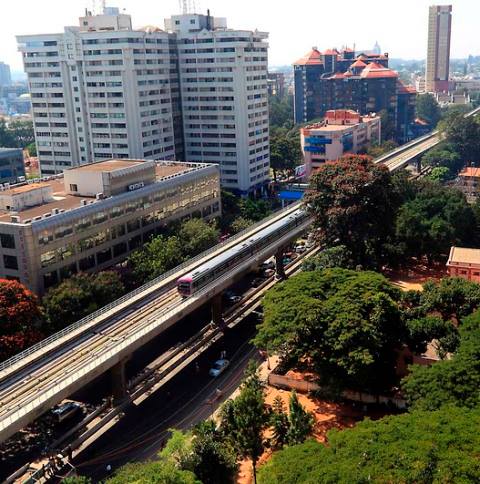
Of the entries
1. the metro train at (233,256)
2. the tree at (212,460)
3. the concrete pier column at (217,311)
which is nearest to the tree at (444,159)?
the metro train at (233,256)

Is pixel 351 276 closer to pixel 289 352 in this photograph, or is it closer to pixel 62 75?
pixel 289 352

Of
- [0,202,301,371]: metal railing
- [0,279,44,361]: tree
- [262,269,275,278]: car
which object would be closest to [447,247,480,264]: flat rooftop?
[262,269,275,278]: car

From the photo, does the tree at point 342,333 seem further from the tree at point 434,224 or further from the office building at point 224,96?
the office building at point 224,96

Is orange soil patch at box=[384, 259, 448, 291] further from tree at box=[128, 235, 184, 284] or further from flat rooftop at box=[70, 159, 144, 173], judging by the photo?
flat rooftop at box=[70, 159, 144, 173]

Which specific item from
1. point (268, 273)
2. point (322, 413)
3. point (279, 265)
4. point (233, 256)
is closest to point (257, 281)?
point (268, 273)

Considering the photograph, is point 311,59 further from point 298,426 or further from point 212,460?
point 212,460
